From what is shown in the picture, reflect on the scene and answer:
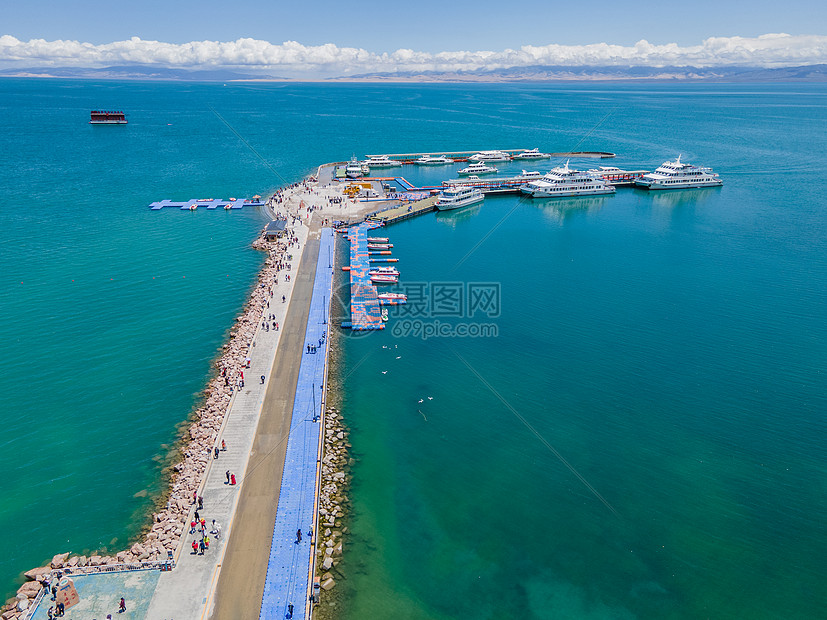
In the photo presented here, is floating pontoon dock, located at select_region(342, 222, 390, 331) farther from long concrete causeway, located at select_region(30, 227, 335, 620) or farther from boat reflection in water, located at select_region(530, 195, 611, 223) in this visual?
boat reflection in water, located at select_region(530, 195, 611, 223)

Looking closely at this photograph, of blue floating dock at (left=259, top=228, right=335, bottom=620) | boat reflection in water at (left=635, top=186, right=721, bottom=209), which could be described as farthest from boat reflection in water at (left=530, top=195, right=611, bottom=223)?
blue floating dock at (left=259, top=228, right=335, bottom=620)

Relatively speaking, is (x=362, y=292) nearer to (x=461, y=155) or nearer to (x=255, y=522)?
(x=255, y=522)

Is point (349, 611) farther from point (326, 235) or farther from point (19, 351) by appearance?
point (326, 235)

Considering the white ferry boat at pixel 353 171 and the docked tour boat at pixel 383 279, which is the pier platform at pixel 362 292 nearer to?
the docked tour boat at pixel 383 279

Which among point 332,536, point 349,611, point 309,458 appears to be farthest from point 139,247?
point 349,611

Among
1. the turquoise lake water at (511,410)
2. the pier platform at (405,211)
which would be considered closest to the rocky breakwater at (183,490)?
the turquoise lake water at (511,410)

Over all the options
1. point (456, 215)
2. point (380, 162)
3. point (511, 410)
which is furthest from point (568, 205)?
point (511, 410)
